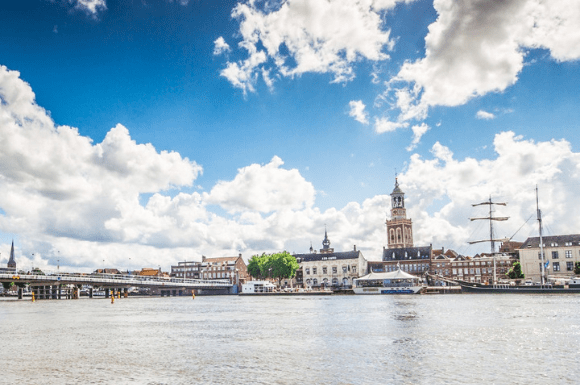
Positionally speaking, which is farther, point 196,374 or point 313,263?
point 313,263

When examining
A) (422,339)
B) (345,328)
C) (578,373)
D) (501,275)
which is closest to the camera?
(578,373)

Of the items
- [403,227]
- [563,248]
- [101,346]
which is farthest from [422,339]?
[403,227]

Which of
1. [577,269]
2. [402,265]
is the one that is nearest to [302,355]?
[577,269]

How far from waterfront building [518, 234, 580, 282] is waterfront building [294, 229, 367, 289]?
56.2 m

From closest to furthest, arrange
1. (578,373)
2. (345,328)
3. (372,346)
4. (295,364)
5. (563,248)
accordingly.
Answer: (578,373) < (295,364) < (372,346) < (345,328) < (563,248)

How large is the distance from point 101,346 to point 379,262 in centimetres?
15642

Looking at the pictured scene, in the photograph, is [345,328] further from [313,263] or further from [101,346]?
[313,263]

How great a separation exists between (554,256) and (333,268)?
70862 millimetres

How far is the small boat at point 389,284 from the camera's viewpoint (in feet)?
356

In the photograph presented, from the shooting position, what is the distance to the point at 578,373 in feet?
51.7

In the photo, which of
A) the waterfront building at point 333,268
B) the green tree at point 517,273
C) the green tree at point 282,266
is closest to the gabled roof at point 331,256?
the waterfront building at point 333,268

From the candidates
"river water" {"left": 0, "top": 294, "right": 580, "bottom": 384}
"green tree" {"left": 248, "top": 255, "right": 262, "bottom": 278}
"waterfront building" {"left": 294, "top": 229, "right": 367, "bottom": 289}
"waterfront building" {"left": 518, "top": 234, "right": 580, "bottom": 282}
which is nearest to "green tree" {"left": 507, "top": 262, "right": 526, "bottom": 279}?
"waterfront building" {"left": 518, "top": 234, "right": 580, "bottom": 282}

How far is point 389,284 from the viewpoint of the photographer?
383 ft

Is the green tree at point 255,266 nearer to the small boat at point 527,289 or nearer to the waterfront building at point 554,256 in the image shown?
the small boat at point 527,289
